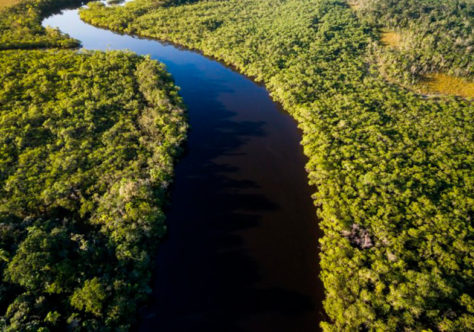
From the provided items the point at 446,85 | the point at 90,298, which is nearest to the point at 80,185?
the point at 90,298

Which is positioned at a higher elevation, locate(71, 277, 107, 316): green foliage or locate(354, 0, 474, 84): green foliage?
locate(354, 0, 474, 84): green foliage

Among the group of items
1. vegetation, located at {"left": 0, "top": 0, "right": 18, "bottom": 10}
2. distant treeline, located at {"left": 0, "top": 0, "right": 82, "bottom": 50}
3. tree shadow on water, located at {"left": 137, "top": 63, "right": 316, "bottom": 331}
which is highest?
vegetation, located at {"left": 0, "top": 0, "right": 18, "bottom": 10}

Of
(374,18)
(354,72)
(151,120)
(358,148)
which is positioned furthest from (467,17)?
(151,120)

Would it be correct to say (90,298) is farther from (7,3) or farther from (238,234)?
(7,3)

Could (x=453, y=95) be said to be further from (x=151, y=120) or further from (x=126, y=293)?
(x=126, y=293)

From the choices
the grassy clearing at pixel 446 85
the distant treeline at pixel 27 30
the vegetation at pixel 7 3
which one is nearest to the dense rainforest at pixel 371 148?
the grassy clearing at pixel 446 85

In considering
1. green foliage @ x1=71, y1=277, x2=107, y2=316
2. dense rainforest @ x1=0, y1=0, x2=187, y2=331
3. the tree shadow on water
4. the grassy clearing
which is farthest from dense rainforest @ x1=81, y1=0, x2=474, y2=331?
green foliage @ x1=71, y1=277, x2=107, y2=316

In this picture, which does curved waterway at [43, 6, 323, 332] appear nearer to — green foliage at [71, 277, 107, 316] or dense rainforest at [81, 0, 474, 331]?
dense rainforest at [81, 0, 474, 331]
